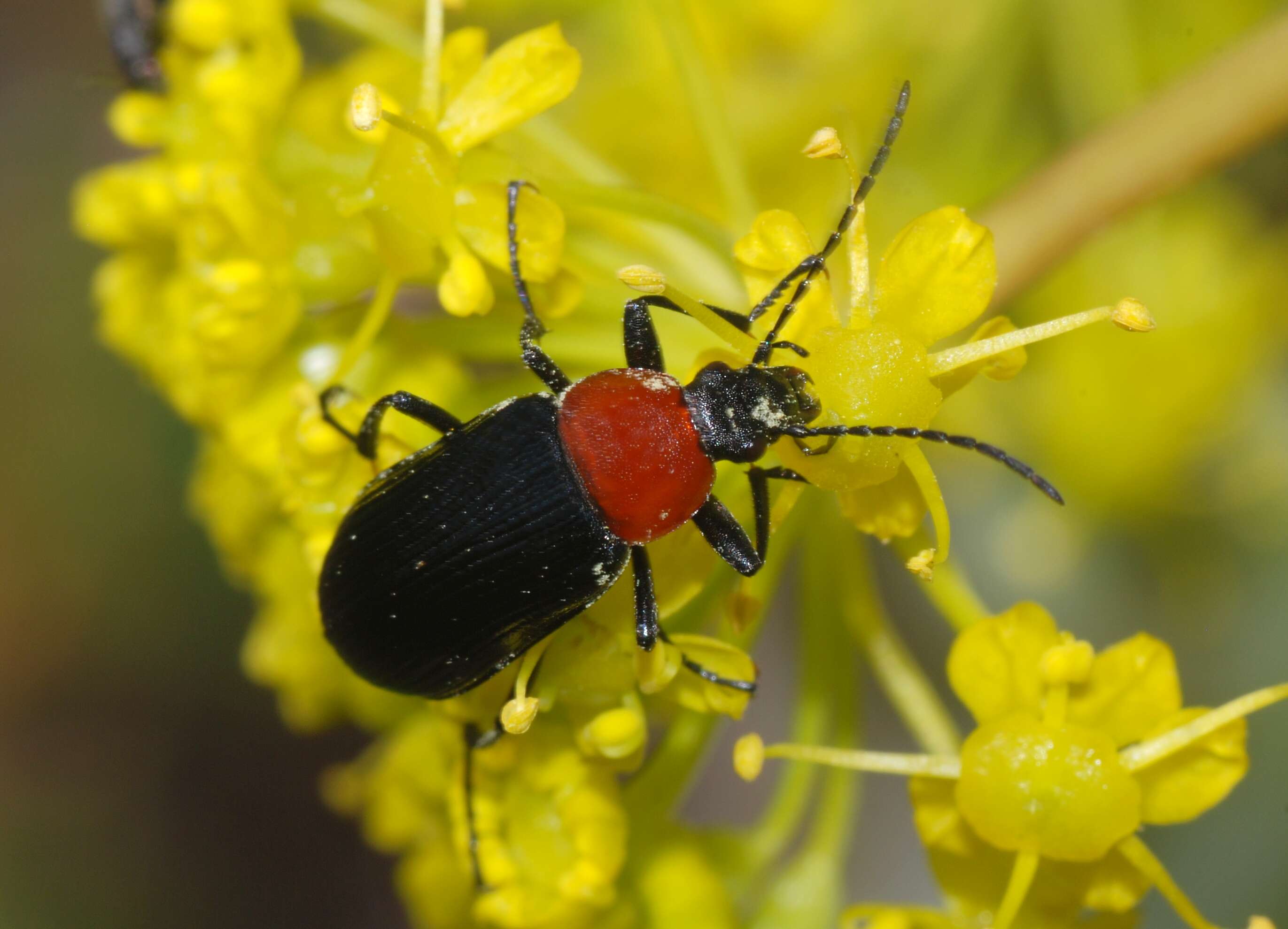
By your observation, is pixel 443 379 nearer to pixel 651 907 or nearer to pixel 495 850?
pixel 495 850

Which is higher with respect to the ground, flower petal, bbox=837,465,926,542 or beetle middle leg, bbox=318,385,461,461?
beetle middle leg, bbox=318,385,461,461

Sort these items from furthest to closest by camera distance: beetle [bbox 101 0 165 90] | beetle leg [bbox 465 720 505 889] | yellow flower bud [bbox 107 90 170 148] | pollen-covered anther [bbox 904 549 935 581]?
beetle [bbox 101 0 165 90], yellow flower bud [bbox 107 90 170 148], beetle leg [bbox 465 720 505 889], pollen-covered anther [bbox 904 549 935 581]

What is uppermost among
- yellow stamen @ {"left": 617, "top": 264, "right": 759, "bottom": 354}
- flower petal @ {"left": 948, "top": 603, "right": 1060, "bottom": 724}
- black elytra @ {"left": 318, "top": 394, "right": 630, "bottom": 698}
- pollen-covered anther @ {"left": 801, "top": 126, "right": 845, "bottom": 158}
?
pollen-covered anther @ {"left": 801, "top": 126, "right": 845, "bottom": 158}

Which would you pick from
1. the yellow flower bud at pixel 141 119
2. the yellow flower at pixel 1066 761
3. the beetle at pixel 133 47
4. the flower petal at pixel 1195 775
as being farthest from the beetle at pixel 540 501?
the beetle at pixel 133 47

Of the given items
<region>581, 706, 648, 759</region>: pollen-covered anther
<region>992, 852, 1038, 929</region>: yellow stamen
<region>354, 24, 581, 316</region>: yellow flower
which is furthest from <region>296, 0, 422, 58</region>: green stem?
Result: <region>992, 852, 1038, 929</region>: yellow stamen

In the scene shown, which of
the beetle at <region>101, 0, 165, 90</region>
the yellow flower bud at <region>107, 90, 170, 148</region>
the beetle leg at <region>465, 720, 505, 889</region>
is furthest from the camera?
the beetle at <region>101, 0, 165, 90</region>

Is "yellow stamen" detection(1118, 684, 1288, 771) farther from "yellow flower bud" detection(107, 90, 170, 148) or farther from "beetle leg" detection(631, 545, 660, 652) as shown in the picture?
"yellow flower bud" detection(107, 90, 170, 148)

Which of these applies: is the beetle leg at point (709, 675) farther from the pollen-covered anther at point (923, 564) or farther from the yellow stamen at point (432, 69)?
the yellow stamen at point (432, 69)

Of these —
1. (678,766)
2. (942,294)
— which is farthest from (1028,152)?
(678,766)

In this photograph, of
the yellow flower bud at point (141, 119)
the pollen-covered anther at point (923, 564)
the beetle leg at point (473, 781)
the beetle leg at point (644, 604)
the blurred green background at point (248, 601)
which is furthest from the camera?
the blurred green background at point (248, 601)
